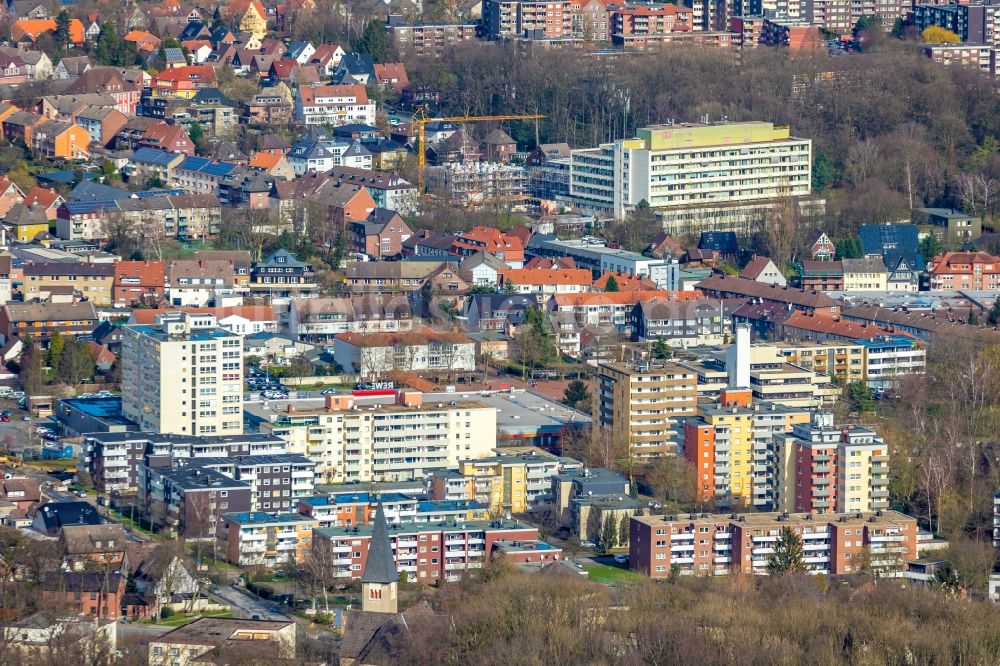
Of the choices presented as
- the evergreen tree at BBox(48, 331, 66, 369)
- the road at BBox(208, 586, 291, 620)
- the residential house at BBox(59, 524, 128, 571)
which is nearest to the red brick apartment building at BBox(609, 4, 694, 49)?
the evergreen tree at BBox(48, 331, 66, 369)

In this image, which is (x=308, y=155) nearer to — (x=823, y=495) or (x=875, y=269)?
(x=875, y=269)

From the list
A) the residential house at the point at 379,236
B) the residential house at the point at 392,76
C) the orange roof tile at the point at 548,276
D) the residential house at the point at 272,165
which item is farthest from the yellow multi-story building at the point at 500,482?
the residential house at the point at 392,76

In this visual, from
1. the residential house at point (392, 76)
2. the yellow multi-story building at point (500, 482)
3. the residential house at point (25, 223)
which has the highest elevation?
the residential house at point (392, 76)

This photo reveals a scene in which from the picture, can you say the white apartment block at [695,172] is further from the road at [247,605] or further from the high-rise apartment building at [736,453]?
the road at [247,605]

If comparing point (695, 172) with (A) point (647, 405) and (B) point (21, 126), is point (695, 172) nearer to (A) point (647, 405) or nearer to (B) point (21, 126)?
(B) point (21, 126)

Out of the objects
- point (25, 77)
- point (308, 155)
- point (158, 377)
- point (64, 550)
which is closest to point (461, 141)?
point (308, 155)

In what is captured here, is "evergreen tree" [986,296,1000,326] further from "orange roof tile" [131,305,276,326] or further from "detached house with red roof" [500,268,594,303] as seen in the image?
"orange roof tile" [131,305,276,326]
